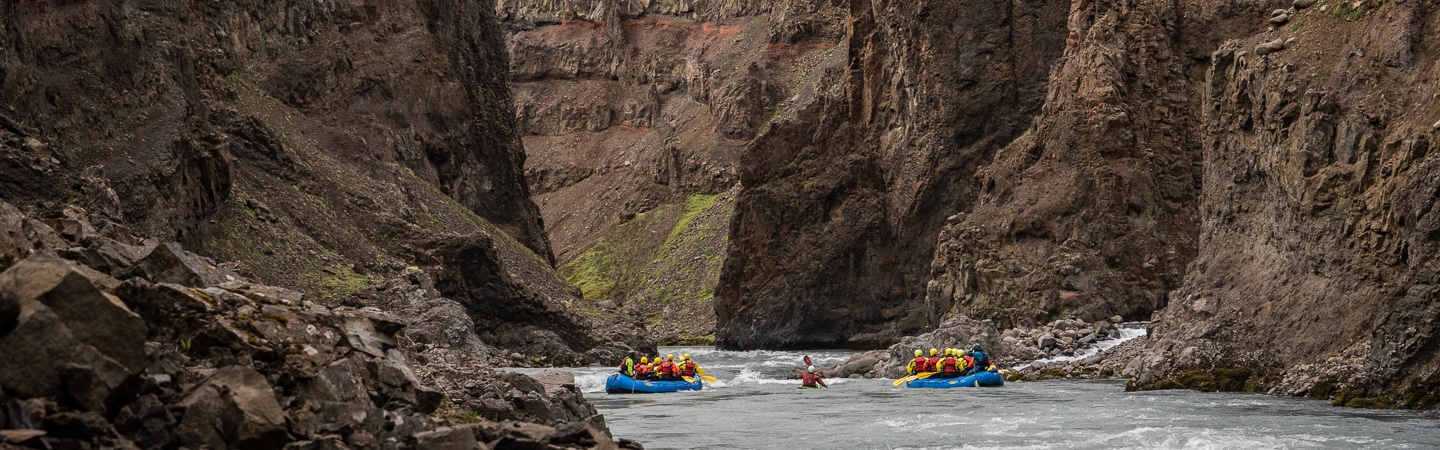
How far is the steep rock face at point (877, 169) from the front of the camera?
316 feet

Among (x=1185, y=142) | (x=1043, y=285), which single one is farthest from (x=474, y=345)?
(x=1185, y=142)

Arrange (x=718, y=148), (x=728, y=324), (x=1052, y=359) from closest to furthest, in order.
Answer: (x=1052, y=359)
(x=728, y=324)
(x=718, y=148)

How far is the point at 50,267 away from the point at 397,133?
79.3 meters

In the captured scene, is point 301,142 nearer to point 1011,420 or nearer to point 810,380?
point 810,380

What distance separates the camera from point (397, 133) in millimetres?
91812

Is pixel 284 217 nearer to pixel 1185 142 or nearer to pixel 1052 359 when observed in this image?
pixel 1052 359

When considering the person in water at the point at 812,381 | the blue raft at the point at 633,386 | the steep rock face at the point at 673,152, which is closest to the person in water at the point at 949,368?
the person in water at the point at 812,381

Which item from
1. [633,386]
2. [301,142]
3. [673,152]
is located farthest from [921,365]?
[673,152]

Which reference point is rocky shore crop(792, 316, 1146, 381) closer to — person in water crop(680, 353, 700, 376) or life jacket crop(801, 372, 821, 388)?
life jacket crop(801, 372, 821, 388)

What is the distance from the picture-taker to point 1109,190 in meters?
75.8

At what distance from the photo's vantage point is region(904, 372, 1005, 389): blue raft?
161ft

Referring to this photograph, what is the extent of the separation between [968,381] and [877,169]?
185ft

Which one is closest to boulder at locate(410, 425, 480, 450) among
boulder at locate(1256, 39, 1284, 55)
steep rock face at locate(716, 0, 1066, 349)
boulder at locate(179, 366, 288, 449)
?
boulder at locate(179, 366, 288, 449)

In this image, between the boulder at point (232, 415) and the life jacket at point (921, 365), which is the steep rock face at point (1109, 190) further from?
the boulder at point (232, 415)
